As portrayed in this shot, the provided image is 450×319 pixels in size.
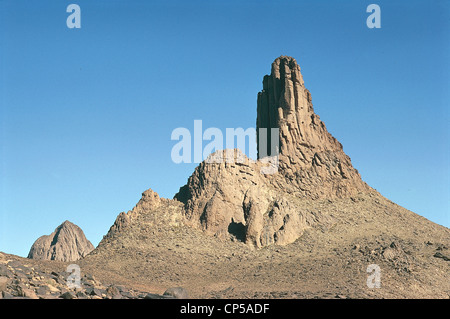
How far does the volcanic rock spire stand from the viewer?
308 feet

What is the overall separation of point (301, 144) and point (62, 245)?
223ft

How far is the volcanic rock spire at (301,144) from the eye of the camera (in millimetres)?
93875

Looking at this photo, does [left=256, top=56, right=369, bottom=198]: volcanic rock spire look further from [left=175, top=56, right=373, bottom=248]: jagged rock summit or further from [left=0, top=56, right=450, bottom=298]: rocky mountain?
[left=0, top=56, right=450, bottom=298]: rocky mountain

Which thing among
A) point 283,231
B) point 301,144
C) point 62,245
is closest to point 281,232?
point 283,231

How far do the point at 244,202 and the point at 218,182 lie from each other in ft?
14.0

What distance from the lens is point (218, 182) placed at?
85.3 meters

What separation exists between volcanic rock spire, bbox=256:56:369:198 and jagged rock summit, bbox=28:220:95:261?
59.5m

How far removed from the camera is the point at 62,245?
14200cm

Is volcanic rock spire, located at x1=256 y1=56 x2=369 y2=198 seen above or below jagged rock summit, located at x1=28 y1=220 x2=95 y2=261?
above

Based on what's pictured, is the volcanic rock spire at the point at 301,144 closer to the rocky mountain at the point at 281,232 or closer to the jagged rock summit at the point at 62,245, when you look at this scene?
the rocky mountain at the point at 281,232

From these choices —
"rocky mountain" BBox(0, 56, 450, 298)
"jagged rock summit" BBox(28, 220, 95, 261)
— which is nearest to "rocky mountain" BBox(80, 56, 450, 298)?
"rocky mountain" BBox(0, 56, 450, 298)

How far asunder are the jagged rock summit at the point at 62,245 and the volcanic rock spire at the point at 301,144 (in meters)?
59.5
